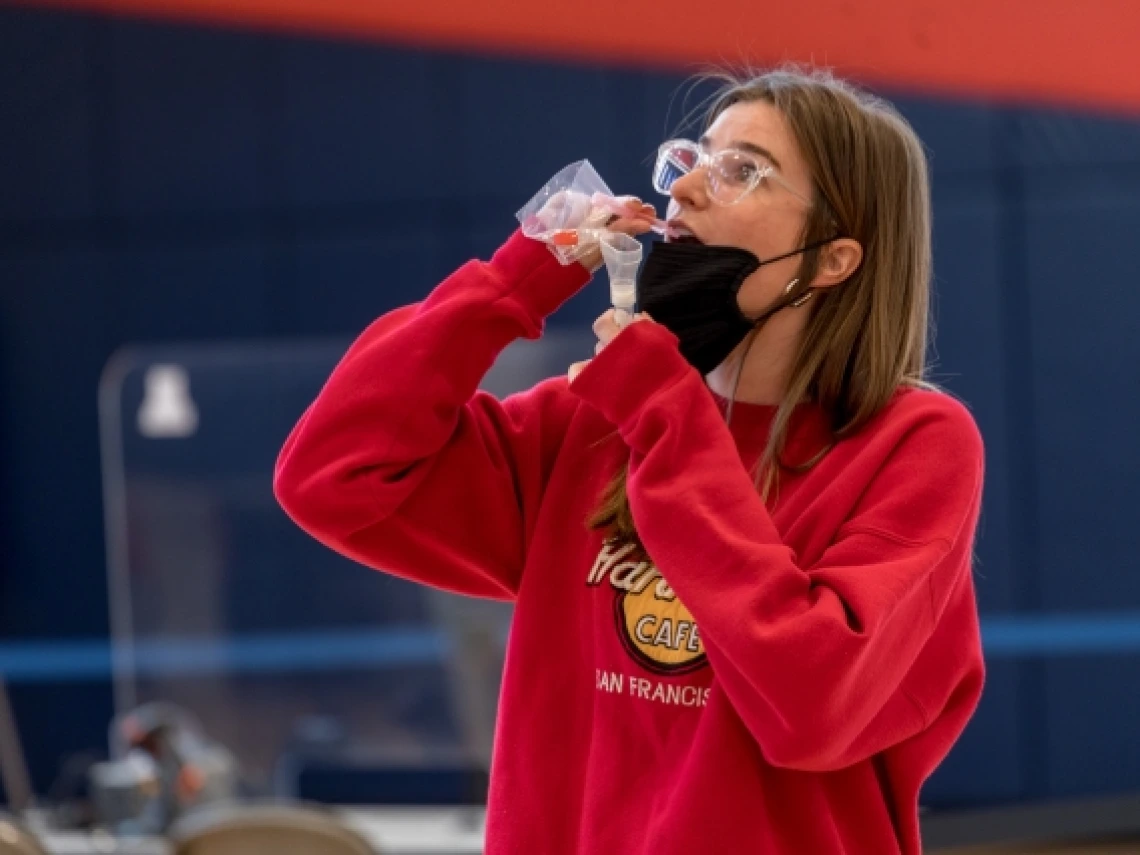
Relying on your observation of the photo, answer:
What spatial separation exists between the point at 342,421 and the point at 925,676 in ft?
2.09

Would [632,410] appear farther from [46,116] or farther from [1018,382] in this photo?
[46,116]

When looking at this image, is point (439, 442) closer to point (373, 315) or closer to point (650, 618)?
point (650, 618)

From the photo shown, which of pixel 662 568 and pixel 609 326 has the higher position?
pixel 609 326

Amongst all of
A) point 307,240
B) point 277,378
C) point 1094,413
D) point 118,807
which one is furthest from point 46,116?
point 1094,413

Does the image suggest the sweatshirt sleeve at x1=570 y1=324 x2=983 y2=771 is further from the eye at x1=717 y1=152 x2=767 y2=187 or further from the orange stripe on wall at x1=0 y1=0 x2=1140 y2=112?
the orange stripe on wall at x1=0 y1=0 x2=1140 y2=112

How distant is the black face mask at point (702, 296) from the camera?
4.89ft

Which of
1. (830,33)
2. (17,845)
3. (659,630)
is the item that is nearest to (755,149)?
(659,630)

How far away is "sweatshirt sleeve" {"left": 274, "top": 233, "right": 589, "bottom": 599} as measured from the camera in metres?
1.52

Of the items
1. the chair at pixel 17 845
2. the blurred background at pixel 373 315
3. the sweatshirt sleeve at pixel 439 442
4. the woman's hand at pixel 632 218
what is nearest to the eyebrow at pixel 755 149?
the woman's hand at pixel 632 218


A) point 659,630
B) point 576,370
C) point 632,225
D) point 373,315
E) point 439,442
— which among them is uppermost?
point 632,225

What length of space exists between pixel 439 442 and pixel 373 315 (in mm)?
3780

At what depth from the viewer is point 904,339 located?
1.51 metres

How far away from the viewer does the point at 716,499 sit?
1.33 m

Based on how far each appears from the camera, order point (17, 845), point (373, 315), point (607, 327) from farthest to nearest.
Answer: point (373, 315)
point (17, 845)
point (607, 327)
